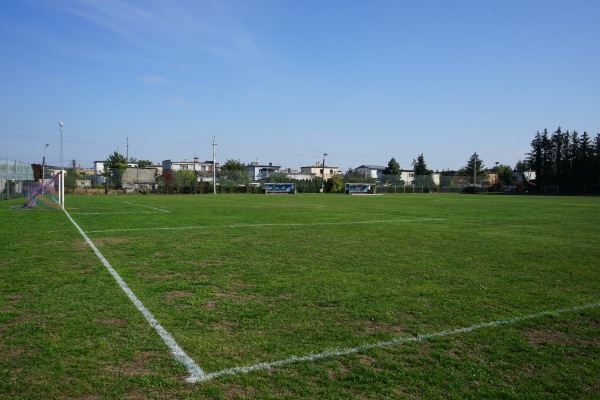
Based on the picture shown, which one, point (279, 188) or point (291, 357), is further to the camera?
point (279, 188)

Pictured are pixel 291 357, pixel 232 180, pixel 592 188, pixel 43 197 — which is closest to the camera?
pixel 291 357

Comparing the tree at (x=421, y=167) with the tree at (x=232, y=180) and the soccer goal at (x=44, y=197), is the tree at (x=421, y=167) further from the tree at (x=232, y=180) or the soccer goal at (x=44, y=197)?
the soccer goal at (x=44, y=197)

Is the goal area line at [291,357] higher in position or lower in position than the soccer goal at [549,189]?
lower

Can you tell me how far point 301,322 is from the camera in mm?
5328

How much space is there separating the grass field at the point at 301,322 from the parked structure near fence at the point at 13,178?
100ft

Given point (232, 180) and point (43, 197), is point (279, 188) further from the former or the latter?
point (43, 197)

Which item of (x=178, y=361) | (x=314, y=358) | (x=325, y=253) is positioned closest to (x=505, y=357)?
(x=314, y=358)

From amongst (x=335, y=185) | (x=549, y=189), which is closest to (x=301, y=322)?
(x=335, y=185)

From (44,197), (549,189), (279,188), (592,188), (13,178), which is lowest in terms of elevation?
(44,197)

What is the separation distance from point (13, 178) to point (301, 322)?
42.7 meters

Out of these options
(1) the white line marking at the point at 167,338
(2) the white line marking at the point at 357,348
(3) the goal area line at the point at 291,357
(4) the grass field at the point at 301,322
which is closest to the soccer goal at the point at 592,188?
(4) the grass field at the point at 301,322

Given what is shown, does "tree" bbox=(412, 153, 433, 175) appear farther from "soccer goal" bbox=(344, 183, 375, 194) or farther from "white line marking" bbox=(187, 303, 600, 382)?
"white line marking" bbox=(187, 303, 600, 382)

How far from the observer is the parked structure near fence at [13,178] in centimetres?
3619

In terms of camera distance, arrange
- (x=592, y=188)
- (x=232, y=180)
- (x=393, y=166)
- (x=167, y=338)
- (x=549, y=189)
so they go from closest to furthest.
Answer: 1. (x=167, y=338)
2. (x=232, y=180)
3. (x=592, y=188)
4. (x=549, y=189)
5. (x=393, y=166)
